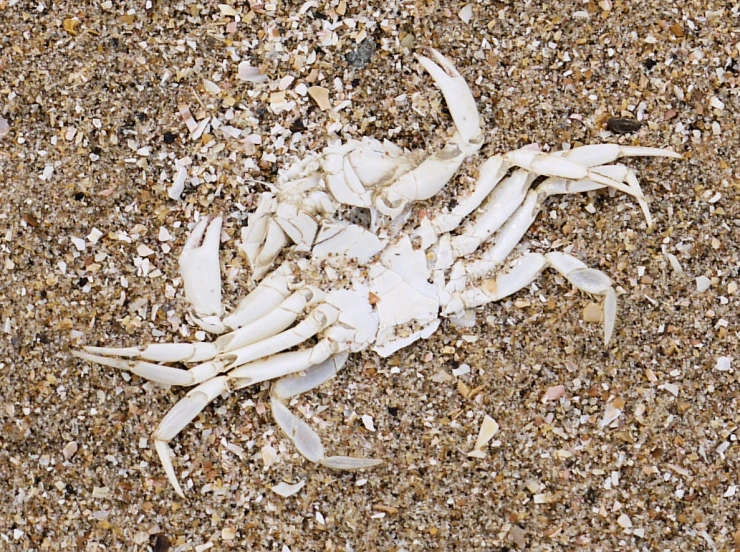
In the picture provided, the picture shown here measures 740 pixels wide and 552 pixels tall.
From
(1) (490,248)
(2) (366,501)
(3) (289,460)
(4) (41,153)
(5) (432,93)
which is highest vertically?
(4) (41,153)

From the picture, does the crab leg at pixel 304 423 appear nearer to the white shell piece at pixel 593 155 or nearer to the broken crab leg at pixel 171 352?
the broken crab leg at pixel 171 352

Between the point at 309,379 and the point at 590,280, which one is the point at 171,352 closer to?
the point at 309,379

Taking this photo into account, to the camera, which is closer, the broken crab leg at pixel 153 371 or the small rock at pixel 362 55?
the broken crab leg at pixel 153 371

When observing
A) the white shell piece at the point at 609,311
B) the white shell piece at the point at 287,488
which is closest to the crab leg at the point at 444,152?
the white shell piece at the point at 609,311

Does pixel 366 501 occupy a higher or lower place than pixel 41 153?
lower

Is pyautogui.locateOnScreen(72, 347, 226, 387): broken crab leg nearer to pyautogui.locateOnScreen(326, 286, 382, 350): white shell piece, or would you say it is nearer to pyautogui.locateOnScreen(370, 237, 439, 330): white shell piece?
pyautogui.locateOnScreen(326, 286, 382, 350): white shell piece

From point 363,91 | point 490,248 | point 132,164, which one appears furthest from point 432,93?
point 132,164

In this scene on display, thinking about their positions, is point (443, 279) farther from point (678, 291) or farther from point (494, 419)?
point (678, 291)
